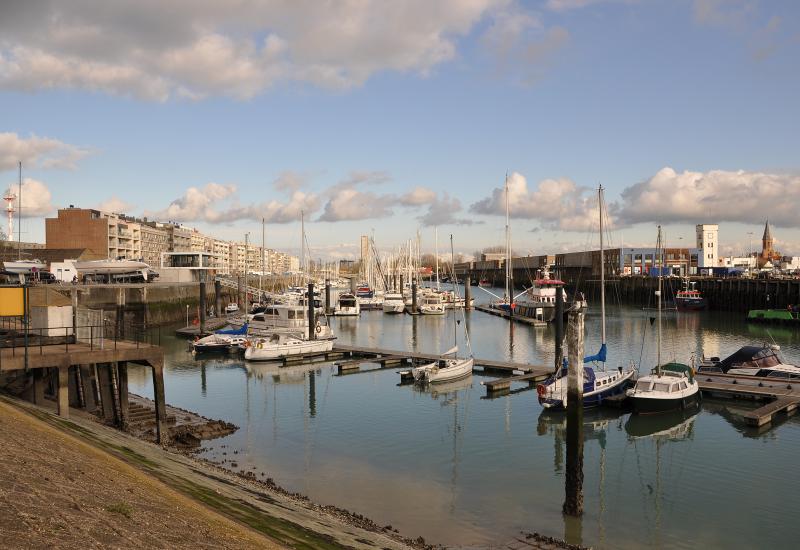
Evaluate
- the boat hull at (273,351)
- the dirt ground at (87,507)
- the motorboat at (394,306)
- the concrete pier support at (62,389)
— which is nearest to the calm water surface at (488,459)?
the boat hull at (273,351)

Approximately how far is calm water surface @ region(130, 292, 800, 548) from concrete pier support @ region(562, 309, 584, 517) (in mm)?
772

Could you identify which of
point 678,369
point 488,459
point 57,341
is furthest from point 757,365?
point 57,341

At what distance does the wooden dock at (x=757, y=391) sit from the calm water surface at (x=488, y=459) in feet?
3.16

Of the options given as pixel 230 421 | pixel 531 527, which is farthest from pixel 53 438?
pixel 230 421

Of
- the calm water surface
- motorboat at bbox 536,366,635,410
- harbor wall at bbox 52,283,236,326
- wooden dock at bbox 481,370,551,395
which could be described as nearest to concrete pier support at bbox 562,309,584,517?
the calm water surface

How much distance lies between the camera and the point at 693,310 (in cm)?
11600

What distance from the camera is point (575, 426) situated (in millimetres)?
22750

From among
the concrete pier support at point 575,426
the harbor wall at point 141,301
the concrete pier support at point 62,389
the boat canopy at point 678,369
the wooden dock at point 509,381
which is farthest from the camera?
the harbor wall at point 141,301

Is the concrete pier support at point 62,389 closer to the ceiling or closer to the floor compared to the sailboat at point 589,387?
closer to the ceiling

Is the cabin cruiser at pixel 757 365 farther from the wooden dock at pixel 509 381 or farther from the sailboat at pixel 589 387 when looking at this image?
the wooden dock at pixel 509 381


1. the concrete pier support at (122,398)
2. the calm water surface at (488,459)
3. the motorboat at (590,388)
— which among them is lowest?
the calm water surface at (488,459)

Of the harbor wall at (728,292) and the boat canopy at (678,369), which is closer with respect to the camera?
the boat canopy at (678,369)

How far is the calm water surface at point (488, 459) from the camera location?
72.1 feet

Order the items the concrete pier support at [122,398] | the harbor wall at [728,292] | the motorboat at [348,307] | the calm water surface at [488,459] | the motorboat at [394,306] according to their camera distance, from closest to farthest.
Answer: the calm water surface at [488,459] < the concrete pier support at [122,398] < the motorboat at [348,307] < the harbor wall at [728,292] < the motorboat at [394,306]
